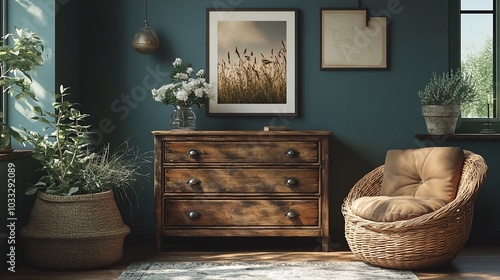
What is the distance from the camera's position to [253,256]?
477 cm

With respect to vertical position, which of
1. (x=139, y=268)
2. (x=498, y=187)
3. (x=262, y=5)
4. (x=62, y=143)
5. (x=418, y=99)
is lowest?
(x=139, y=268)

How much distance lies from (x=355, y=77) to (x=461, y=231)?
1.51 metres

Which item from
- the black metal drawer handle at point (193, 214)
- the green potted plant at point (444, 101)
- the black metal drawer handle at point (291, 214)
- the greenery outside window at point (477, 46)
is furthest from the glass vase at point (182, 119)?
the greenery outside window at point (477, 46)

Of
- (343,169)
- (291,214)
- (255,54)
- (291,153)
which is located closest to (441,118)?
(343,169)

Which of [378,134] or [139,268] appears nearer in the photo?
[139,268]

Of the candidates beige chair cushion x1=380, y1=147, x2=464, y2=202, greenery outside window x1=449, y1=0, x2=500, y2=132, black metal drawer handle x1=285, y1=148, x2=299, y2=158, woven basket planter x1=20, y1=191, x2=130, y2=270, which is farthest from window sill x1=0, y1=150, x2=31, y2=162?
greenery outside window x1=449, y1=0, x2=500, y2=132

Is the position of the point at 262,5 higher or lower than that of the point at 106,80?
higher

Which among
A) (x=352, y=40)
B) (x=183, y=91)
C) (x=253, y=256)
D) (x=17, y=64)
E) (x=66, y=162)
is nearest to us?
(x=17, y=64)

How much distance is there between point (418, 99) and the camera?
526 centimetres

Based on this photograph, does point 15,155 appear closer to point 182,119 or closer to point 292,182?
point 182,119

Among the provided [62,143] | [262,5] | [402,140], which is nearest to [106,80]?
[62,143]

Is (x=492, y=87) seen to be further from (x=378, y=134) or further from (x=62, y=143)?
(x=62, y=143)

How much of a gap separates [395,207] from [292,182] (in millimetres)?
842

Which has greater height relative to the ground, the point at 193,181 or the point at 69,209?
the point at 193,181
